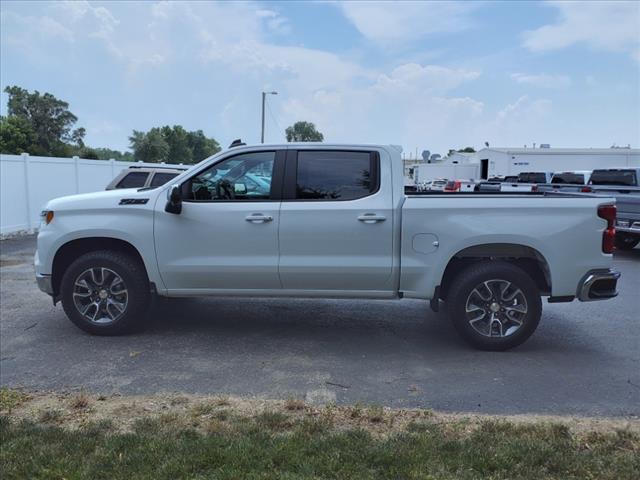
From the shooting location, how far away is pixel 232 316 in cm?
682

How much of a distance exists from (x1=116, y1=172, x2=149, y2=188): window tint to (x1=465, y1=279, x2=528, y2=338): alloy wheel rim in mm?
9036

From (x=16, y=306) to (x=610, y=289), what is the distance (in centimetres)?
696

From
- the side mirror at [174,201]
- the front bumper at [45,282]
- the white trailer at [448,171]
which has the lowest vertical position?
the front bumper at [45,282]

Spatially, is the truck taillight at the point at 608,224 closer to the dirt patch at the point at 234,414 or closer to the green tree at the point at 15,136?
the dirt patch at the point at 234,414

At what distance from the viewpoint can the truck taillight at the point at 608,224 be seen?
527 cm

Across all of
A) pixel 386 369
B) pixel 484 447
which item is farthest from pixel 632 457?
pixel 386 369

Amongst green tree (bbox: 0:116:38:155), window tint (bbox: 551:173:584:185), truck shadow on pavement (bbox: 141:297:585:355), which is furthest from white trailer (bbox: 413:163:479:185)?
truck shadow on pavement (bbox: 141:297:585:355)

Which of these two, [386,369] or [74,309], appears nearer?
[386,369]

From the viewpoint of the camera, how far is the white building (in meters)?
46.2

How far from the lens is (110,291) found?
5852 millimetres

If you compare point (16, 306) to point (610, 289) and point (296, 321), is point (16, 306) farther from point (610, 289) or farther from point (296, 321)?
point (610, 289)

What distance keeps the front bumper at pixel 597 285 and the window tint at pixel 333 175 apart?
7.23 ft

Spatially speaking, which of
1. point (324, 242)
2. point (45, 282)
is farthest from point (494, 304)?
point (45, 282)

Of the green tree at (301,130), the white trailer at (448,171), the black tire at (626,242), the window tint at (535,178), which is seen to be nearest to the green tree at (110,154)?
the green tree at (301,130)
